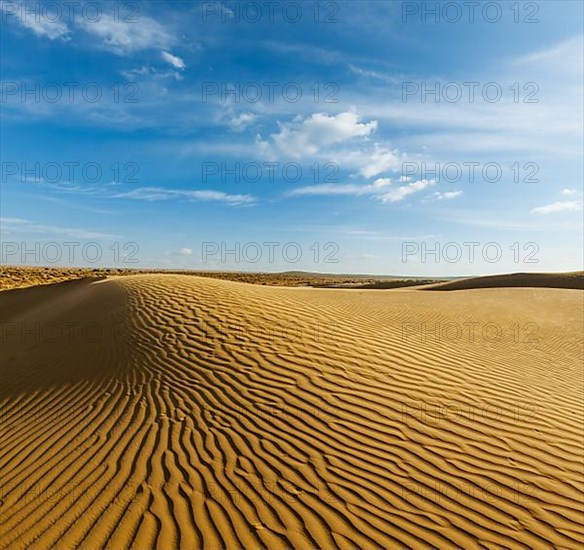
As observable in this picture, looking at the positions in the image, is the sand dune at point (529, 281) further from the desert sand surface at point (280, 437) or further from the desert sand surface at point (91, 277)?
the desert sand surface at point (280, 437)

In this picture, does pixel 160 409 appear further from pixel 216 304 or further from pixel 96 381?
pixel 216 304

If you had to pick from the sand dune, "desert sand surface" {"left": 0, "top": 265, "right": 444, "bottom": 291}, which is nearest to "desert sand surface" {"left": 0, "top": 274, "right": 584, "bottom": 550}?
"desert sand surface" {"left": 0, "top": 265, "right": 444, "bottom": 291}

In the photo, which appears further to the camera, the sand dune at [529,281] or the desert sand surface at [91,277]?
the sand dune at [529,281]

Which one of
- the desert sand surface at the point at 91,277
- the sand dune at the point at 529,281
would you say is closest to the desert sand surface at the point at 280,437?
the desert sand surface at the point at 91,277

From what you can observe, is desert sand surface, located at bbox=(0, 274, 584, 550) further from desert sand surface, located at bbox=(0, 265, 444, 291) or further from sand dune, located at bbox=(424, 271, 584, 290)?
sand dune, located at bbox=(424, 271, 584, 290)

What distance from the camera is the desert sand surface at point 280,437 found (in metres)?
3.50

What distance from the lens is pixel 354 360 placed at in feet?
22.9

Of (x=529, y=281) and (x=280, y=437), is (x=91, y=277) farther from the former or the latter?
(x=529, y=281)

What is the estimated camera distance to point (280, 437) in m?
4.81

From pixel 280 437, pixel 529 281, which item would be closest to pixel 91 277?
pixel 280 437

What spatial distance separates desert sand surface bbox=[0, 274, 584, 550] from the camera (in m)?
3.50

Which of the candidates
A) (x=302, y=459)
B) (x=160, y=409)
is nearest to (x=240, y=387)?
(x=160, y=409)

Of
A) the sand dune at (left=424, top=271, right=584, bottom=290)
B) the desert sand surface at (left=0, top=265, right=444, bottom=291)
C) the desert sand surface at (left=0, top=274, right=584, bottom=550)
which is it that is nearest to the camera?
the desert sand surface at (left=0, top=274, right=584, bottom=550)

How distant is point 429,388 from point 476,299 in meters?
12.5
